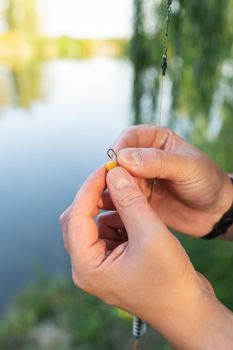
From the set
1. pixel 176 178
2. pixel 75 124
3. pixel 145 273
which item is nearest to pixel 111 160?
pixel 176 178

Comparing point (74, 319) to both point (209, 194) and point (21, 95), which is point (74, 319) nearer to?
point (209, 194)

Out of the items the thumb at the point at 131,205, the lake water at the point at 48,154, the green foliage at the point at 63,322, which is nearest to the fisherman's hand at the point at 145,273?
the thumb at the point at 131,205

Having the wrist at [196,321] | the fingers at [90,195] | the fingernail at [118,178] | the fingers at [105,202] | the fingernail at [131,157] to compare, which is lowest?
the wrist at [196,321]

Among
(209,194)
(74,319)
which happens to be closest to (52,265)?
(74,319)

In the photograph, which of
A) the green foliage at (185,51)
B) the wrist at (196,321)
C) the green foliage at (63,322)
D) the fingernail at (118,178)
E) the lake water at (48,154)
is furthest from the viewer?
the lake water at (48,154)

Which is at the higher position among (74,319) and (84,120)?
(84,120)

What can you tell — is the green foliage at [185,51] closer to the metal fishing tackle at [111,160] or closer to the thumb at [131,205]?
the metal fishing tackle at [111,160]

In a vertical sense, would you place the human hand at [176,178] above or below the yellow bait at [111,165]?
below

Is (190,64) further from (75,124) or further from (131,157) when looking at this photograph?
(75,124)
